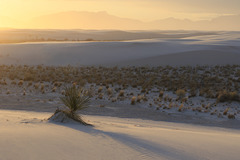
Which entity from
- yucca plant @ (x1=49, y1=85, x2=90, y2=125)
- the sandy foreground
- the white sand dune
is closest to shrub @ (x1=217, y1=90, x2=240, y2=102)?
the sandy foreground

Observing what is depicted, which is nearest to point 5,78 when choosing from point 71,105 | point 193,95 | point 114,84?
point 114,84

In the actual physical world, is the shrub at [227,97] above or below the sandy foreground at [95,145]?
below

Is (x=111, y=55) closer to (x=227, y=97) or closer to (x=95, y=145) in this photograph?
(x=227, y=97)

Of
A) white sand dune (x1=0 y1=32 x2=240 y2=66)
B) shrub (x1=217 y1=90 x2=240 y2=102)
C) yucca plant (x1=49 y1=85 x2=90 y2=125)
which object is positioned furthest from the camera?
white sand dune (x1=0 y1=32 x2=240 y2=66)

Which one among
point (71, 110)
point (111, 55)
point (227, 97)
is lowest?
point (227, 97)

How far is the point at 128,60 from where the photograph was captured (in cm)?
3228

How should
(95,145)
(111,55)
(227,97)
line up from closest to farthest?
(95,145) → (227,97) → (111,55)

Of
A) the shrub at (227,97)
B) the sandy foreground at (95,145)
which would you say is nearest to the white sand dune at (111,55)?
the shrub at (227,97)

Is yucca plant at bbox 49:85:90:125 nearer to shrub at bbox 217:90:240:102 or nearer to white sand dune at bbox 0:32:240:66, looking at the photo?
shrub at bbox 217:90:240:102

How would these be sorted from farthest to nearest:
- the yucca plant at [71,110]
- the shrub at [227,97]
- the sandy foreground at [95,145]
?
the shrub at [227,97], the yucca plant at [71,110], the sandy foreground at [95,145]

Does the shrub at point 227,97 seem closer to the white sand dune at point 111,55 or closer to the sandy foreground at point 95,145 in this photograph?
the sandy foreground at point 95,145

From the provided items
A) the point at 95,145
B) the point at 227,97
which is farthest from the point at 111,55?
the point at 95,145

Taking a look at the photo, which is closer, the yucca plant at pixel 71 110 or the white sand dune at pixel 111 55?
the yucca plant at pixel 71 110

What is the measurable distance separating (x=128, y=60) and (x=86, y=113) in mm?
20304
